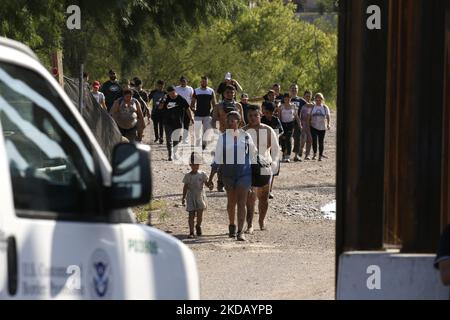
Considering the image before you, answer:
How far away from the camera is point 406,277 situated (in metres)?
8.12

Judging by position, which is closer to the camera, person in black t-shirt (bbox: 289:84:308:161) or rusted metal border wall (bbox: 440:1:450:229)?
rusted metal border wall (bbox: 440:1:450:229)

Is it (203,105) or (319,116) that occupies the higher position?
(203,105)

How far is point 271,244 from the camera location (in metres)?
15.4

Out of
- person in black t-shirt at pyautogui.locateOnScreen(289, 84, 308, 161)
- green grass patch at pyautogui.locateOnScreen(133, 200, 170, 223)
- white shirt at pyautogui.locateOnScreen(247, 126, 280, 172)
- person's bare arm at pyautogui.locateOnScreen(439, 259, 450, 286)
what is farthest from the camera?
person in black t-shirt at pyautogui.locateOnScreen(289, 84, 308, 161)

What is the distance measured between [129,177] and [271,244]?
1070cm

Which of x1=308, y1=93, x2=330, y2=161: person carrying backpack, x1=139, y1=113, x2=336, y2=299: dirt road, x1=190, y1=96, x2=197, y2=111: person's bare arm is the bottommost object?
x1=139, y1=113, x2=336, y2=299: dirt road

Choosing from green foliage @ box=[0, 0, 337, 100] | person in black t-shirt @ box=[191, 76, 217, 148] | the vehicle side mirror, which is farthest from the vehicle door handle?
person in black t-shirt @ box=[191, 76, 217, 148]

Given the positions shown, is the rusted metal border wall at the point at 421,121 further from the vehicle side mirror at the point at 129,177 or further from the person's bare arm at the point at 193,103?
the person's bare arm at the point at 193,103

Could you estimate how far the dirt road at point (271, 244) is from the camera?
1167cm

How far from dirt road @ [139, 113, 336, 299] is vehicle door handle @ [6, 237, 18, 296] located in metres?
6.56

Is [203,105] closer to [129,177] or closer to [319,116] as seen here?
[319,116]

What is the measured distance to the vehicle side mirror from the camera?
4.75m

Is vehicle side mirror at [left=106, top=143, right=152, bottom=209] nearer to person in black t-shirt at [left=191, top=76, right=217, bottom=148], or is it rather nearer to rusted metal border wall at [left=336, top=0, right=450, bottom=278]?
rusted metal border wall at [left=336, top=0, right=450, bottom=278]

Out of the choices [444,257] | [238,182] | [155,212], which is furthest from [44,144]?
[155,212]
